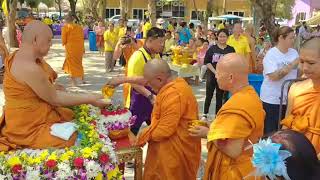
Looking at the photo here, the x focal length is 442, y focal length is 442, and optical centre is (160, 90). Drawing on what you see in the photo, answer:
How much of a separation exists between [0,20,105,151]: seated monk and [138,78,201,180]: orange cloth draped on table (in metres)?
0.73

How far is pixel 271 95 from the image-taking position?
4926 millimetres

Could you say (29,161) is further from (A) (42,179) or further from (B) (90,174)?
(B) (90,174)

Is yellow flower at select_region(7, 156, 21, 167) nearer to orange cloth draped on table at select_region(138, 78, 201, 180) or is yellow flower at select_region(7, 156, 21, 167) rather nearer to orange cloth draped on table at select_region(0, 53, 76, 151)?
orange cloth draped on table at select_region(0, 53, 76, 151)

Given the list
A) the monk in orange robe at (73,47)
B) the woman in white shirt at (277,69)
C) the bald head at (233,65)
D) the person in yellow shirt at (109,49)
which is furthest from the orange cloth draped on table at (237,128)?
the person in yellow shirt at (109,49)

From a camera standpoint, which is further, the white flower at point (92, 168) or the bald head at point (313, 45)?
the white flower at point (92, 168)

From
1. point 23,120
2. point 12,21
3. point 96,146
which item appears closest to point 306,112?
point 96,146

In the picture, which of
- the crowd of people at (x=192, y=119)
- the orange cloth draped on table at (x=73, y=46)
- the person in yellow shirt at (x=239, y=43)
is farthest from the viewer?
the orange cloth draped on table at (x=73, y=46)

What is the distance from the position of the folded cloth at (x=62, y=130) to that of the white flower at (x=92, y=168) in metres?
0.31

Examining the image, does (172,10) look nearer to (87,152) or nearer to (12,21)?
(12,21)

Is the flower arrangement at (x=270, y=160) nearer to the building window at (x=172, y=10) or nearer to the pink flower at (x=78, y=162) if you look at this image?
the pink flower at (x=78, y=162)

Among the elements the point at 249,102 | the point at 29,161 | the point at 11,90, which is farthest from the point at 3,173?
the point at 249,102

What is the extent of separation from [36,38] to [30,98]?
45cm

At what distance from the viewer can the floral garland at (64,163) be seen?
3103 millimetres

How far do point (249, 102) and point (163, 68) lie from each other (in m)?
1.03
